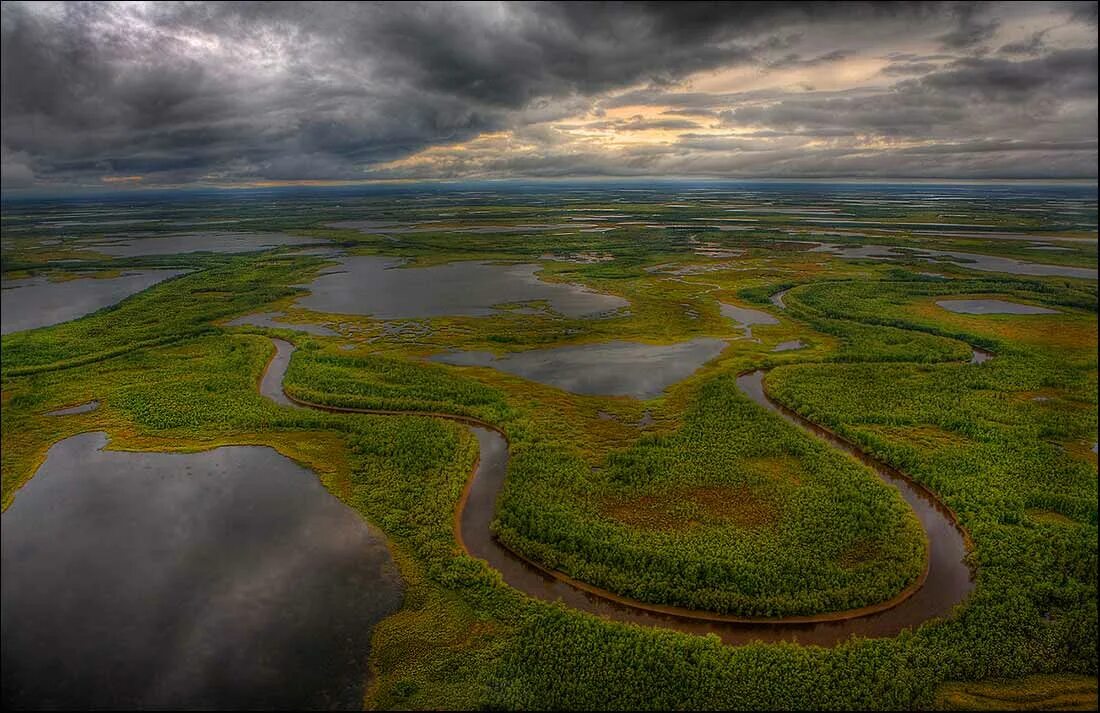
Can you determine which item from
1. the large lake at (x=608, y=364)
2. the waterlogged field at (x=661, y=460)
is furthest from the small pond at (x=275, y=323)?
→ the large lake at (x=608, y=364)

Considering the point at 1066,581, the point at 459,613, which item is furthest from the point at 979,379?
the point at 459,613

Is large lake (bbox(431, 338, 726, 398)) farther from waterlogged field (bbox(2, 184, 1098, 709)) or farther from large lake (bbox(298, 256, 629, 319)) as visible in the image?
large lake (bbox(298, 256, 629, 319))

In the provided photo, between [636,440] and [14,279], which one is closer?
[636,440]

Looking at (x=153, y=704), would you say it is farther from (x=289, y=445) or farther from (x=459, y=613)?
(x=289, y=445)

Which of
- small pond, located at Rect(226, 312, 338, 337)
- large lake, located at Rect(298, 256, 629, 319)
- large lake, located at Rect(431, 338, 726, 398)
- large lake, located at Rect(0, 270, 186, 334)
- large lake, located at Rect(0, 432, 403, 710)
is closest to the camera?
large lake, located at Rect(0, 432, 403, 710)

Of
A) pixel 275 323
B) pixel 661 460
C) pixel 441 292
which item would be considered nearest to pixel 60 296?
pixel 275 323

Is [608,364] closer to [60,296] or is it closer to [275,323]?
[275,323]

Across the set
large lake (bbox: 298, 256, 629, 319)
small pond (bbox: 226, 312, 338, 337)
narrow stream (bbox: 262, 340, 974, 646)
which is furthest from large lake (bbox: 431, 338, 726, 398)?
small pond (bbox: 226, 312, 338, 337)
